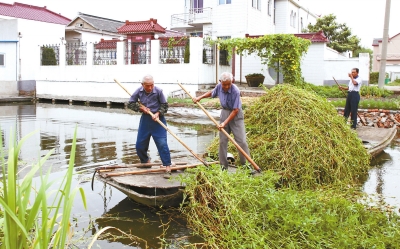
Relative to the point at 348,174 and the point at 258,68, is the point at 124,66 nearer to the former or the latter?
the point at 258,68

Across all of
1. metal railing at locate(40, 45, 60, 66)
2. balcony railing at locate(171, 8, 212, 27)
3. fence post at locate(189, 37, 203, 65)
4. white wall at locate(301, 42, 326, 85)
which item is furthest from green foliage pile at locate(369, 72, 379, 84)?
metal railing at locate(40, 45, 60, 66)

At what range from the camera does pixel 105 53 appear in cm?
2320

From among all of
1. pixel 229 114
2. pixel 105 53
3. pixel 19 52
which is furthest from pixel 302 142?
pixel 19 52

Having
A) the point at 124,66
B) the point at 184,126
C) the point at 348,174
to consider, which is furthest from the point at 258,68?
the point at 348,174

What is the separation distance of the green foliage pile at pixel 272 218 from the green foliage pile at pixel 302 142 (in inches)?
53.0

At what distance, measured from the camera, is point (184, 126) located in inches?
597

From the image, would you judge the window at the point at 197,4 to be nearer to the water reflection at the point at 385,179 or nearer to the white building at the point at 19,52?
the white building at the point at 19,52

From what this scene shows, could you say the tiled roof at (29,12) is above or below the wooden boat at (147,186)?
above

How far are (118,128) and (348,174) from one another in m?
8.48

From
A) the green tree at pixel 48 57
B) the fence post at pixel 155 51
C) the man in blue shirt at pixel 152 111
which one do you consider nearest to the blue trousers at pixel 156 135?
the man in blue shirt at pixel 152 111

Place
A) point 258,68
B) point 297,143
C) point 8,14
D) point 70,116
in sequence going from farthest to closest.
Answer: point 8,14 < point 258,68 < point 70,116 < point 297,143

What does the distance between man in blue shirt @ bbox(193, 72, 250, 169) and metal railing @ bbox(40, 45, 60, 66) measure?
1989cm

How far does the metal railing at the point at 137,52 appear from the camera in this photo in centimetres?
2173

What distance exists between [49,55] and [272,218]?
2291 centimetres
